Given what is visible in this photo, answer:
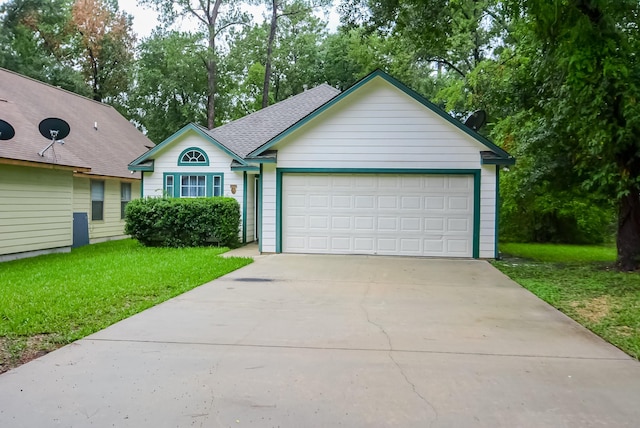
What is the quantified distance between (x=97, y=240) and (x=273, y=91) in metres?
19.9

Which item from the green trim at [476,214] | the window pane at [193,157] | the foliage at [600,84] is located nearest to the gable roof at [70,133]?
the window pane at [193,157]

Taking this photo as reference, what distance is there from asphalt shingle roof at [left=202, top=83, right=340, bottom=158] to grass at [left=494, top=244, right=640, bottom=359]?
27.9ft

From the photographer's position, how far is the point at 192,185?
1566 cm

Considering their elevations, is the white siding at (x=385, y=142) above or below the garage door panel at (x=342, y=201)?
above

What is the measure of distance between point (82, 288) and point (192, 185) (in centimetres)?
836

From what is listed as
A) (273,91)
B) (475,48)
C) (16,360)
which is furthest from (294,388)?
(273,91)

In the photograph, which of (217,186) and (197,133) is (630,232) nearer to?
(217,186)

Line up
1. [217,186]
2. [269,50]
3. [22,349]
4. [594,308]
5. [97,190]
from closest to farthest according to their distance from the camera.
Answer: [22,349], [594,308], [217,186], [97,190], [269,50]

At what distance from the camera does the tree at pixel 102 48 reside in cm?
3164

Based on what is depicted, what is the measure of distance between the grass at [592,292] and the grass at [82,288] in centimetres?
555

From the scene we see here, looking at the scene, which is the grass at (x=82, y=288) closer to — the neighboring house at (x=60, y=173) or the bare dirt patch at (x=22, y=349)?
the bare dirt patch at (x=22, y=349)

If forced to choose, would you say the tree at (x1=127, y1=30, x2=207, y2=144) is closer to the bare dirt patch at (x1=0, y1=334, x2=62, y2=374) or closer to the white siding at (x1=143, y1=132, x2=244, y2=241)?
the white siding at (x1=143, y1=132, x2=244, y2=241)

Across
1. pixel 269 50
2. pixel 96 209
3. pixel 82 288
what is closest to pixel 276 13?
pixel 269 50

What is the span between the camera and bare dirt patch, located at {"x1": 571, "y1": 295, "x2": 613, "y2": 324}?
243 inches
